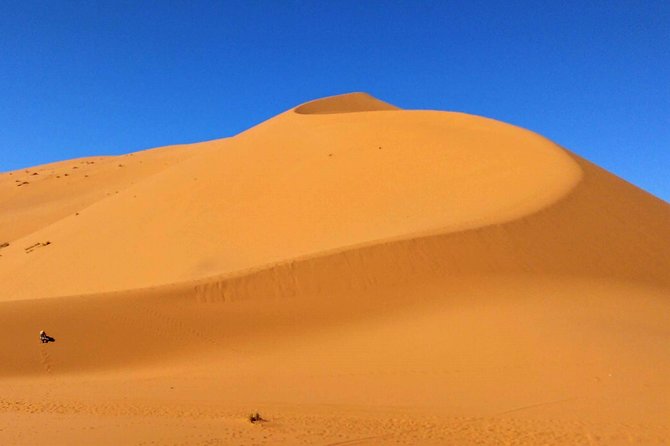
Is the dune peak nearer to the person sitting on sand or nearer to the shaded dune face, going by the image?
the shaded dune face

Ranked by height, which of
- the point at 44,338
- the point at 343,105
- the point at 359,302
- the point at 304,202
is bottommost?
the point at 44,338

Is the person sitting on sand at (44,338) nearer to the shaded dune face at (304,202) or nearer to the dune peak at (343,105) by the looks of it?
the shaded dune face at (304,202)

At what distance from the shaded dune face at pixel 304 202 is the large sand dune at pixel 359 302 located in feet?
0.36

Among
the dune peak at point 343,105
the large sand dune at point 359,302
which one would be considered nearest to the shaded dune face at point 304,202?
the large sand dune at point 359,302

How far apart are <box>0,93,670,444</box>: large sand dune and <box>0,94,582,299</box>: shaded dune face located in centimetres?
11

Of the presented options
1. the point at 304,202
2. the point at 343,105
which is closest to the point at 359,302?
the point at 304,202

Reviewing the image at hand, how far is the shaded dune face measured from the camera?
17328 mm

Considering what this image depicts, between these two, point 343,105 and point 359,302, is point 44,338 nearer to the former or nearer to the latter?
point 359,302

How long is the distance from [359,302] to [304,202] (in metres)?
7.88

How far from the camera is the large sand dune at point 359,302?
794cm

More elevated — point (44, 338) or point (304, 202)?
point (304, 202)

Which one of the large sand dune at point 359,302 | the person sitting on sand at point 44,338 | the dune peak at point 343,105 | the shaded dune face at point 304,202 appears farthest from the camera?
the dune peak at point 343,105

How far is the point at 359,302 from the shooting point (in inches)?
532

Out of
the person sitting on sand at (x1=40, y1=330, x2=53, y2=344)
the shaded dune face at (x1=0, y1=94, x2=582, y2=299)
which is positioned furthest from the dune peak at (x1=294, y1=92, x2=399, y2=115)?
the person sitting on sand at (x1=40, y1=330, x2=53, y2=344)
